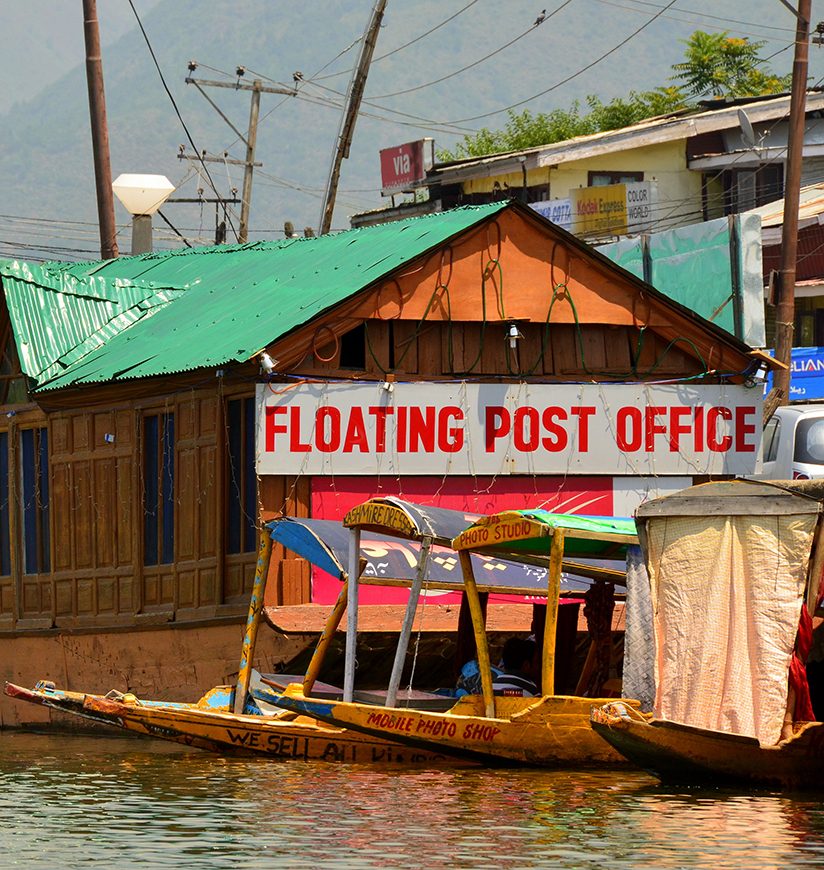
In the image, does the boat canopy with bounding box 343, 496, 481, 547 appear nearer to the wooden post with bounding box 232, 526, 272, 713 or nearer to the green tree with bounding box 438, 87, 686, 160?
the wooden post with bounding box 232, 526, 272, 713

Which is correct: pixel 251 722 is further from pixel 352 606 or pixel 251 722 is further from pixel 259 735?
pixel 352 606

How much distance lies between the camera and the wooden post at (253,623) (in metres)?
18.2

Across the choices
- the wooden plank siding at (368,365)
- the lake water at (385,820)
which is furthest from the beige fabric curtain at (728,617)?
the wooden plank siding at (368,365)

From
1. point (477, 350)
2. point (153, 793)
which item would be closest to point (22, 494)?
point (477, 350)

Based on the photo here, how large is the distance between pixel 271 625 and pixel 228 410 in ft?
9.48

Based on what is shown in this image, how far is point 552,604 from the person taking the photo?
15.4m

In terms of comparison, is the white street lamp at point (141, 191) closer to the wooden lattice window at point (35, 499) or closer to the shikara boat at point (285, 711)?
the wooden lattice window at point (35, 499)

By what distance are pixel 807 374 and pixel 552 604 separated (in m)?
21.8

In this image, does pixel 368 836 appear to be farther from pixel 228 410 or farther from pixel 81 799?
pixel 228 410

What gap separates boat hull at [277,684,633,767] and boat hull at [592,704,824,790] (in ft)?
3.25

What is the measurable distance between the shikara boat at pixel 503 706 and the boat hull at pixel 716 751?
119 cm

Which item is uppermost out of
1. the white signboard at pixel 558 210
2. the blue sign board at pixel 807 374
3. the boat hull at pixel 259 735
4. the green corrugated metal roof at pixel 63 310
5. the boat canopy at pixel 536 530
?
the white signboard at pixel 558 210

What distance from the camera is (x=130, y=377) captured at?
71.8ft

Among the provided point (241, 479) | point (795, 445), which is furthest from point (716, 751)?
point (795, 445)
